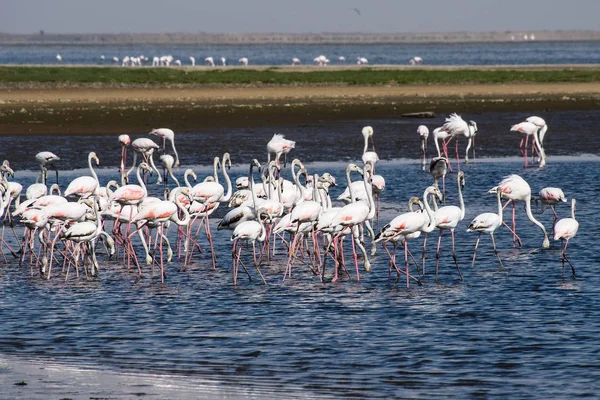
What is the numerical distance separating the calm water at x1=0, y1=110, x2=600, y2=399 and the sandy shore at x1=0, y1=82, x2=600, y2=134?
1549 centimetres

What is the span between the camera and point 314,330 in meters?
9.06

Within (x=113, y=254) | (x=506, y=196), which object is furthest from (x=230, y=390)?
(x=506, y=196)

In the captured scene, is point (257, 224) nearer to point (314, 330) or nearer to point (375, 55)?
point (314, 330)

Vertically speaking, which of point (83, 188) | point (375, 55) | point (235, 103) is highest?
point (375, 55)

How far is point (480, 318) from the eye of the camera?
936 cm

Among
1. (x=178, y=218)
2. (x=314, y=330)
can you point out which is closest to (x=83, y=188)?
(x=178, y=218)

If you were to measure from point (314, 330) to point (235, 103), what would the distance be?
26099 millimetres

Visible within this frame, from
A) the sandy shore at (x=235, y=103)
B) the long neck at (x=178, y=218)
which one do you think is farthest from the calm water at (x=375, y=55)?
the long neck at (x=178, y=218)

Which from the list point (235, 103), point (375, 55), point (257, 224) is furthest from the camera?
point (375, 55)

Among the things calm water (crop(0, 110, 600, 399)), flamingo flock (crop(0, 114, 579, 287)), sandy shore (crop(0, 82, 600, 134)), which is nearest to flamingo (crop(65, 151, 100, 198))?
flamingo flock (crop(0, 114, 579, 287))

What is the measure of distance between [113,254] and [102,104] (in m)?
21.8

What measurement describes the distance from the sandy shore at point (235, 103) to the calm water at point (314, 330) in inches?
610

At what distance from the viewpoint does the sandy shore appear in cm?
2897

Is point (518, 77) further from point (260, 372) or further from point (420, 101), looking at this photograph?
point (260, 372)
